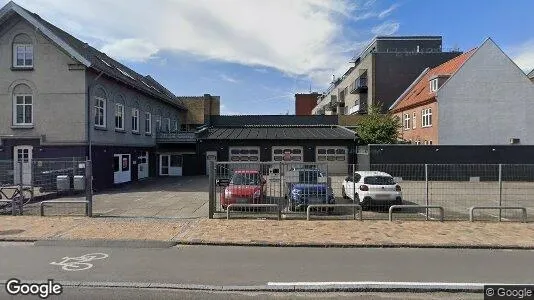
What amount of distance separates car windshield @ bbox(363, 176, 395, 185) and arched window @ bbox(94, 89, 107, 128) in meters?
15.8

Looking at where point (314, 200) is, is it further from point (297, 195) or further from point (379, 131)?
point (379, 131)

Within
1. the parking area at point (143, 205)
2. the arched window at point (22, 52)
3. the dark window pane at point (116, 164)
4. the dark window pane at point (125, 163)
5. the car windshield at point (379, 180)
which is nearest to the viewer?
the parking area at point (143, 205)

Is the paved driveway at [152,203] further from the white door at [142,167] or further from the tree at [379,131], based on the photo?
the tree at [379,131]

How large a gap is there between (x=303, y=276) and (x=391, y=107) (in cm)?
3975

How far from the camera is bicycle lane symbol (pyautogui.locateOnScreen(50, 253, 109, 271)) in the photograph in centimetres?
701

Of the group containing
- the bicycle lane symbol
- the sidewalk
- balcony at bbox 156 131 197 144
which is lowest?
the bicycle lane symbol

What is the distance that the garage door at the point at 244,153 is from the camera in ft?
107

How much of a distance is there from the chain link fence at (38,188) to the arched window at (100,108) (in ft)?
14.5

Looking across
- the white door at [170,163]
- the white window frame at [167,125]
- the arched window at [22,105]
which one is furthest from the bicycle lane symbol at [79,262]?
the white window frame at [167,125]

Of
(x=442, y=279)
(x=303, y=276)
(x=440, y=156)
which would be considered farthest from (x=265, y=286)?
(x=440, y=156)

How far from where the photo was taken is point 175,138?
33125 millimetres

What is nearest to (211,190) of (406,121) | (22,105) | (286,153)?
(22,105)

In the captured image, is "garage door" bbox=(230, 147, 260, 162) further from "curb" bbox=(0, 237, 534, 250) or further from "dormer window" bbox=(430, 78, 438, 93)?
"curb" bbox=(0, 237, 534, 250)

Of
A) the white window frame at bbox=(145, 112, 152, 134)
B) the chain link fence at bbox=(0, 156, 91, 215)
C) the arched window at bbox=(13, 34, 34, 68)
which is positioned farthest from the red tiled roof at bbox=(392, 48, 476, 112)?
the arched window at bbox=(13, 34, 34, 68)
